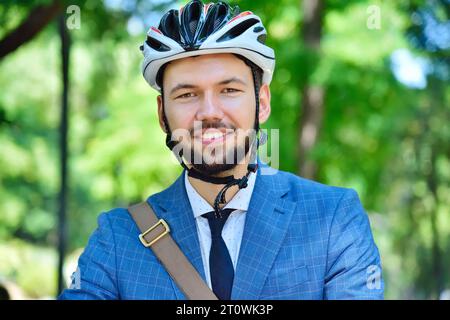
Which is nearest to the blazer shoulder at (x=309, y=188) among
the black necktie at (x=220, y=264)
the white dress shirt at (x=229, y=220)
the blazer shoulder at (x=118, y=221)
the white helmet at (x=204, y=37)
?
the white dress shirt at (x=229, y=220)

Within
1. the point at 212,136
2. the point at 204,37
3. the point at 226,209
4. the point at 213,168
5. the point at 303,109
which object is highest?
the point at 303,109

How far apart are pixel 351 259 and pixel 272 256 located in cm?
34

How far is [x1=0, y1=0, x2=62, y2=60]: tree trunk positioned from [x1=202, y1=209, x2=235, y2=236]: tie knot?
5.57 metres

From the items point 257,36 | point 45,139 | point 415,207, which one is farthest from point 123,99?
point 257,36

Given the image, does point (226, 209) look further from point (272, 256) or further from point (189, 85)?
point (189, 85)

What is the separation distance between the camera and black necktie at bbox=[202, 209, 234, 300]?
295cm

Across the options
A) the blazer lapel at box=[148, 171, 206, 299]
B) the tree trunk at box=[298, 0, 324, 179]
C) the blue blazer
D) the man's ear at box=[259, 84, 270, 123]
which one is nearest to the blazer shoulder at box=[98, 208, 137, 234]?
the blue blazer

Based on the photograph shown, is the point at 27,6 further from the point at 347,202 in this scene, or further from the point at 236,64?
the point at 347,202

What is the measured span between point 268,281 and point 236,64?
3.38 feet

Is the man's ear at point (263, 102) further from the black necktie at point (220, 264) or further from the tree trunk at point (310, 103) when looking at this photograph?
the tree trunk at point (310, 103)

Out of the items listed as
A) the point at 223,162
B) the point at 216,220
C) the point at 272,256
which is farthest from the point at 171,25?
the point at 272,256

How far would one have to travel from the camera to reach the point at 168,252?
9.87 ft

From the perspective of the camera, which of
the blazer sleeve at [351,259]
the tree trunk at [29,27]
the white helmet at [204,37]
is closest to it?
the blazer sleeve at [351,259]

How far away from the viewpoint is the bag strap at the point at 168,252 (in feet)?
9.50
